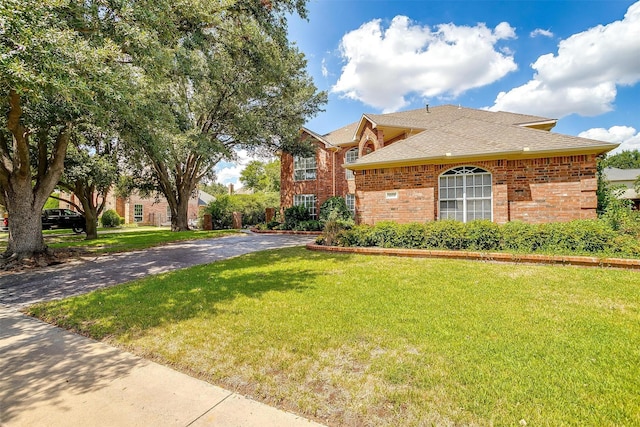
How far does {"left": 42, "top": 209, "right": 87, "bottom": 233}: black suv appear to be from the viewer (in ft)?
78.3

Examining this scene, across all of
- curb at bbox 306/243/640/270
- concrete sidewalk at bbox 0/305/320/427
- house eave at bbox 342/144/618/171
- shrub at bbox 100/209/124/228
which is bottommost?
concrete sidewalk at bbox 0/305/320/427

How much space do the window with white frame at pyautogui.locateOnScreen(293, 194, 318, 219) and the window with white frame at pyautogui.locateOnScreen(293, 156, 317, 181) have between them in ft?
4.67

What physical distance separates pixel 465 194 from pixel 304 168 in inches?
573

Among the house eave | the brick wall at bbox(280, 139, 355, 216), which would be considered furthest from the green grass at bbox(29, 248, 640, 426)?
the brick wall at bbox(280, 139, 355, 216)

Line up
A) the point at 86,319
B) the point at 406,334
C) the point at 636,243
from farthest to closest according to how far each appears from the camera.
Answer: the point at 636,243 < the point at 86,319 < the point at 406,334

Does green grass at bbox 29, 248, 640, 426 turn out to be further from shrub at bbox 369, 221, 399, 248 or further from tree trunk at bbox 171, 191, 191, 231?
tree trunk at bbox 171, 191, 191, 231

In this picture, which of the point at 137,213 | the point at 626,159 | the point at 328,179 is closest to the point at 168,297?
the point at 328,179

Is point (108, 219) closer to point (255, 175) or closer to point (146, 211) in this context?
point (146, 211)

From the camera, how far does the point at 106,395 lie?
8.84ft

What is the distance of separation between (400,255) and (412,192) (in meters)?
3.63

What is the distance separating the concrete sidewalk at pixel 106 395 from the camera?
93.0 inches

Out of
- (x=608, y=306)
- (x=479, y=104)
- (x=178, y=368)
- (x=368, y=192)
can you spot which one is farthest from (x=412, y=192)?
(x=479, y=104)

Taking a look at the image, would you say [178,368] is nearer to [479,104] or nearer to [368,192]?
[368,192]

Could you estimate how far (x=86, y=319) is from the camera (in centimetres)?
459
